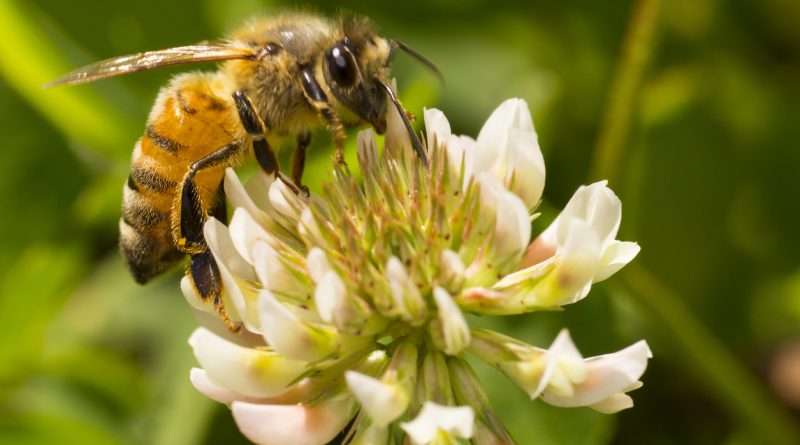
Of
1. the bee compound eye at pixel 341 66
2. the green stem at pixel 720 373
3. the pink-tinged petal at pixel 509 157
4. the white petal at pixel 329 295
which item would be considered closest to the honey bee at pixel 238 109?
the bee compound eye at pixel 341 66

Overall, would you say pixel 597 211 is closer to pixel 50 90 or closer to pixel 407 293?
pixel 407 293

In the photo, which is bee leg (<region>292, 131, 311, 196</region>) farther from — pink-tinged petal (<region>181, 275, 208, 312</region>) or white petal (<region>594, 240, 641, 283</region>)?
white petal (<region>594, 240, 641, 283</region>)

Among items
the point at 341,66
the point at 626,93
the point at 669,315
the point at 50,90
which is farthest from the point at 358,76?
the point at 50,90

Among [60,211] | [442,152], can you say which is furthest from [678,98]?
[60,211]

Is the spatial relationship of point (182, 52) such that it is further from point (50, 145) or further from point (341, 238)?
point (50, 145)

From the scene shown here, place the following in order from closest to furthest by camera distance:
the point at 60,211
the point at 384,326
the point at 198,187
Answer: the point at 384,326 → the point at 198,187 → the point at 60,211

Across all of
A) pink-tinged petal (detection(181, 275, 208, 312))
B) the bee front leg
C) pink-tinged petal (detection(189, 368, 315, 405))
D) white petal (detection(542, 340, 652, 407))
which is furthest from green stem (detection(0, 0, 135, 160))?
white petal (detection(542, 340, 652, 407))
